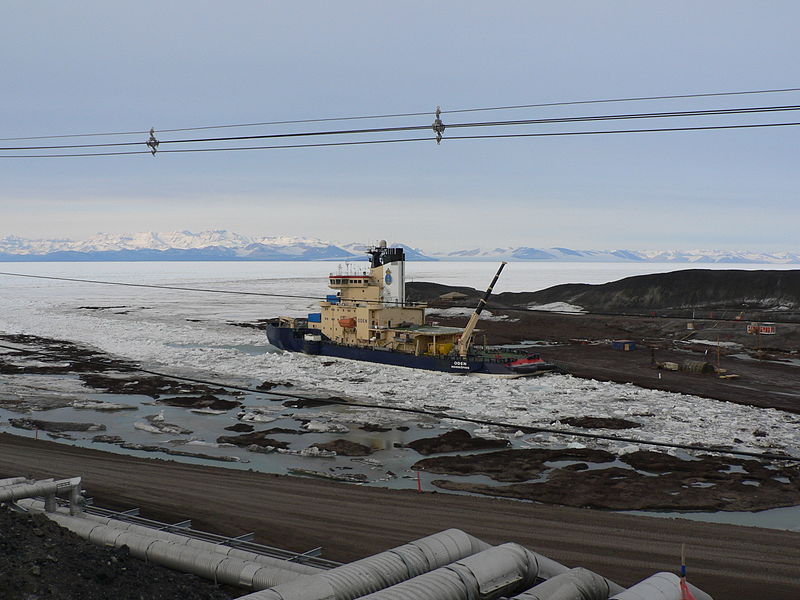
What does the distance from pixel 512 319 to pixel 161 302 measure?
58.3 meters

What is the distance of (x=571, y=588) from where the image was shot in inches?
333

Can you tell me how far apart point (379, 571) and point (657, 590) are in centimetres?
366

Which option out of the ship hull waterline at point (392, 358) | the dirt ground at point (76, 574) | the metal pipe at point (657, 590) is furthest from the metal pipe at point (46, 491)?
the ship hull waterline at point (392, 358)

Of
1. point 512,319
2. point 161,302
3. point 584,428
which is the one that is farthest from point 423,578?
point 161,302

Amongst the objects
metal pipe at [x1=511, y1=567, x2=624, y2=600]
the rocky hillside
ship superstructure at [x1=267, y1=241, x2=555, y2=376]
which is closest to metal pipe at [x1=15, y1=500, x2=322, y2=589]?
metal pipe at [x1=511, y1=567, x2=624, y2=600]

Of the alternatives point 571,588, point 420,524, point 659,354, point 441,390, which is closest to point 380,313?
point 441,390

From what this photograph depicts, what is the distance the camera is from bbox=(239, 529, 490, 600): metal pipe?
7898 millimetres

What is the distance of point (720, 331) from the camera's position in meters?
63.7

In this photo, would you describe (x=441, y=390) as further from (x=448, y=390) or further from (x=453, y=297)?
(x=453, y=297)

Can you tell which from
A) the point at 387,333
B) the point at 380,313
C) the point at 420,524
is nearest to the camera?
the point at 420,524

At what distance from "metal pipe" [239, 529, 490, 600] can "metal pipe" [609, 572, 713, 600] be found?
2428 millimetres

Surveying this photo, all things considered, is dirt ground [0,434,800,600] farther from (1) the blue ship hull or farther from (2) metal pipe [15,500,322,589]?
(1) the blue ship hull

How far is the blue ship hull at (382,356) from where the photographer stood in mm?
37750

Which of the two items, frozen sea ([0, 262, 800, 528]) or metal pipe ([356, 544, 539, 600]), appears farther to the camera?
frozen sea ([0, 262, 800, 528])
